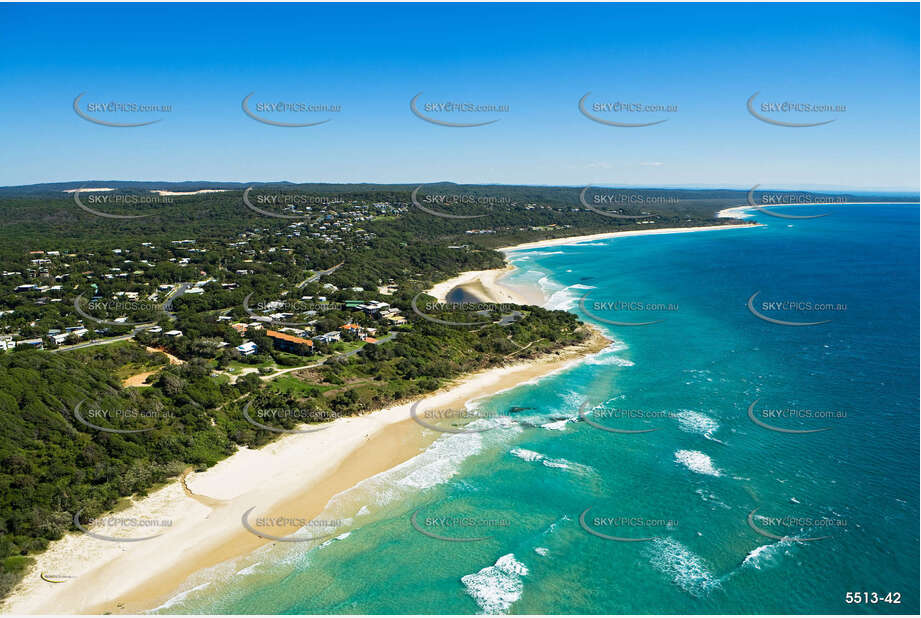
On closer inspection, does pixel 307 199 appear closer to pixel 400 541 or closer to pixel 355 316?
pixel 355 316

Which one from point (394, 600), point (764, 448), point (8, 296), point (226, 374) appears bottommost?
point (394, 600)

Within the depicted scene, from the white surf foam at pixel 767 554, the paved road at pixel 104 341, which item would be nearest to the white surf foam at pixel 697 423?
the white surf foam at pixel 767 554

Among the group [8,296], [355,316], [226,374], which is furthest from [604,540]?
[8,296]

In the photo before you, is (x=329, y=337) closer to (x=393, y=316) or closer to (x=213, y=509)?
(x=393, y=316)

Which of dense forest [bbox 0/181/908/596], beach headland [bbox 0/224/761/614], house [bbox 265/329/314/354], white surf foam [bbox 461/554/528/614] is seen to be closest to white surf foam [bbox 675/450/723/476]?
white surf foam [bbox 461/554/528/614]

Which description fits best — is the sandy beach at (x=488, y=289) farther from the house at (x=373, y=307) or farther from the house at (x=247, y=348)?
the house at (x=247, y=348)

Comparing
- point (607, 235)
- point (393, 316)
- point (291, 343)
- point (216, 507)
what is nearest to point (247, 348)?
point (291, 343)

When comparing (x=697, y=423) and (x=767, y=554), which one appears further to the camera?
(x=697, y=423)
